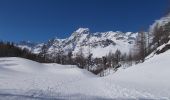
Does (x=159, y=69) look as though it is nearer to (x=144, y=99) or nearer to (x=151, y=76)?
(x=151, y=76)

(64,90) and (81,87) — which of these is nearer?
(64,90)

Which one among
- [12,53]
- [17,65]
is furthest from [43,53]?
[17,65]

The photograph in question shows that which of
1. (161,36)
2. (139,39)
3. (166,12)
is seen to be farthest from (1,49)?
(166,12)

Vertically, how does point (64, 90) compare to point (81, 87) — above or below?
above

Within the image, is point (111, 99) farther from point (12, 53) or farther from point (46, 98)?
point (12, 53)

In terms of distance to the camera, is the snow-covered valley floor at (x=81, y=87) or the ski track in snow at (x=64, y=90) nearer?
the ski track in snow at (x=64, y=90)

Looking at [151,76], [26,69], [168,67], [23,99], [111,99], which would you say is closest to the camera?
[23,99]

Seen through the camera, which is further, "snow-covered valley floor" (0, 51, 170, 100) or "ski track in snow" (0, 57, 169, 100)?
"snow-covered valley floor" (0, 51, 170, 100)

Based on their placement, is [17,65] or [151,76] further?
[17,65]

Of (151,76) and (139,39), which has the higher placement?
(139,39)

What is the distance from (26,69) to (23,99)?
4633cm

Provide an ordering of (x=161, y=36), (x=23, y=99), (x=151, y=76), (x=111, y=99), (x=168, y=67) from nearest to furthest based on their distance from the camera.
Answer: (x=23, y=99), (x=111, y=99), (x=151, y=76), (x=168, y=67), (x=161, y=36)

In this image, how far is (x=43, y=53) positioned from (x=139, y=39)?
2149 inches

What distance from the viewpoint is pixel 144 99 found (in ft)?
54.4
